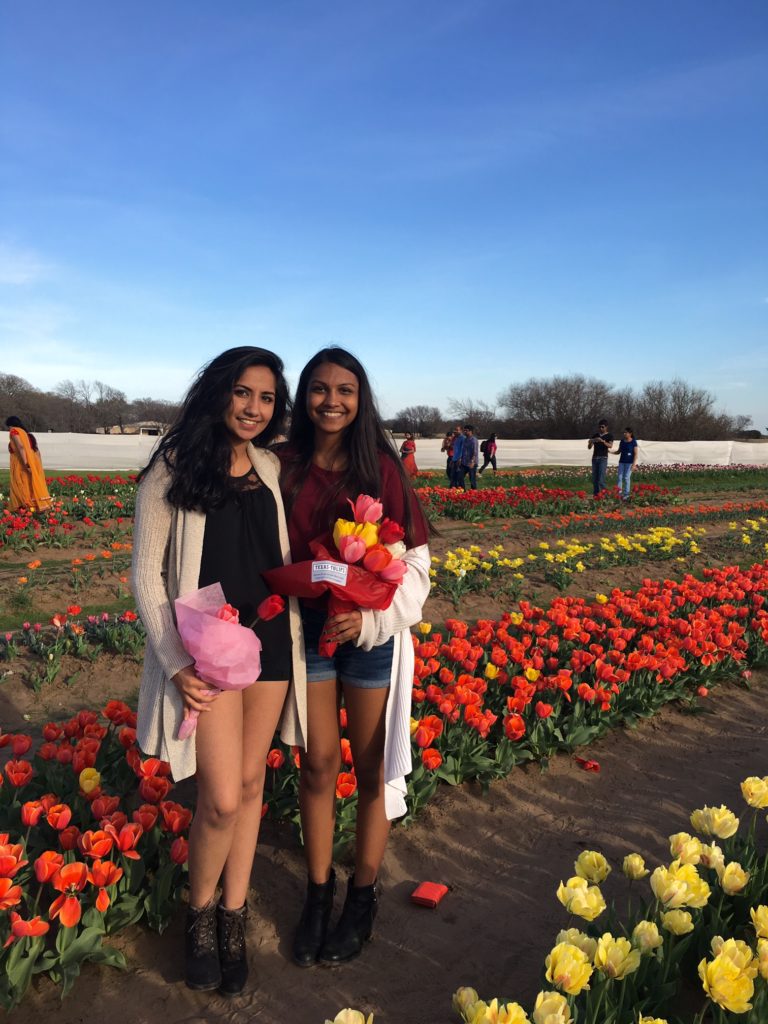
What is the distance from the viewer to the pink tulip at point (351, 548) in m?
2.04

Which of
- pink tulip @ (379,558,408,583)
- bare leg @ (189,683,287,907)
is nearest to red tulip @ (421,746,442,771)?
bare leg @ (189,683,287,907)

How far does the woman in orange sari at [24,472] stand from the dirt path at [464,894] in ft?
28.1

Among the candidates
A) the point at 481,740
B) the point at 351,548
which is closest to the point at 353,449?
the point at 351,548

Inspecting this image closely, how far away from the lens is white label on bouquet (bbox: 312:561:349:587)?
6.56 feet

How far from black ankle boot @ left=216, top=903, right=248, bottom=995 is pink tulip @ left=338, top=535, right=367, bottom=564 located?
3.86 ft

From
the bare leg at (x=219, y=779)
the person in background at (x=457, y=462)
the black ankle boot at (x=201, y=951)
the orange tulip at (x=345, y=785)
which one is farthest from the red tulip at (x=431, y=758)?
the person in background at (x=457, y=462)

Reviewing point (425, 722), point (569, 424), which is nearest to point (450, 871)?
point (425, 722)

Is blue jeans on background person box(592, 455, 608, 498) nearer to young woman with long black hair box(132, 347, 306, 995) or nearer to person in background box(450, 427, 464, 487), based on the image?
person in background box(450, 427, 464, 487)

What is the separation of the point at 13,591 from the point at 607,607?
208 inches

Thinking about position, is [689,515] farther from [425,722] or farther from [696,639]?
[425,722]

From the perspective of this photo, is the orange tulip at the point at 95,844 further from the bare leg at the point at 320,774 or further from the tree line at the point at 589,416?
the tree line at the point at 589,416

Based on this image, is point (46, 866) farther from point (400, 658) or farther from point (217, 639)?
point (400, 658)

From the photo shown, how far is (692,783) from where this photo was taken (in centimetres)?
361

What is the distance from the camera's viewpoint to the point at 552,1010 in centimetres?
143
